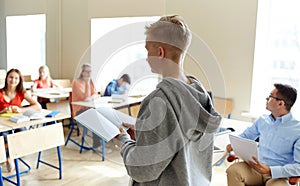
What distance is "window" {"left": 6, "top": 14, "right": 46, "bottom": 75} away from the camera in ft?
21.4

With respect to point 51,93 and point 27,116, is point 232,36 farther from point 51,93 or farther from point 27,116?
point 51,93

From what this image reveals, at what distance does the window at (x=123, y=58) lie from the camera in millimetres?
1254

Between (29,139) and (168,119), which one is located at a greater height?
(168,119)

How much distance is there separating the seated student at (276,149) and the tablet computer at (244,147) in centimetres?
4

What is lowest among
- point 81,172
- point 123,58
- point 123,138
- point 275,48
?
point 81,172

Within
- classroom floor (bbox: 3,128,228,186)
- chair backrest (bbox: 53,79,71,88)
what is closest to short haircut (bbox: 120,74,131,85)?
classroom floor (bbox: 3,128,228,186)

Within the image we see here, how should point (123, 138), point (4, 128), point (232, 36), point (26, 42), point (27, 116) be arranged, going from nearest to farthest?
point (123, 138), point (4, 128), point (27, 116), point (232, 36), point (26, 42)

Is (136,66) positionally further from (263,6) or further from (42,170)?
(263,6)

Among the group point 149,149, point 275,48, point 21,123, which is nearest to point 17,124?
point 21,123

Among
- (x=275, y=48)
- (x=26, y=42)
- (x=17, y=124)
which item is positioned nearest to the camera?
(x=17, y=124)

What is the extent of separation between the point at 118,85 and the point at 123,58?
21 centimetres

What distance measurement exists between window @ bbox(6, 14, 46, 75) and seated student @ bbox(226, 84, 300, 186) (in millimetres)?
5124

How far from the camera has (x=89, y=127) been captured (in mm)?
1170

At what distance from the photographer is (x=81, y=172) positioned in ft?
11.8
